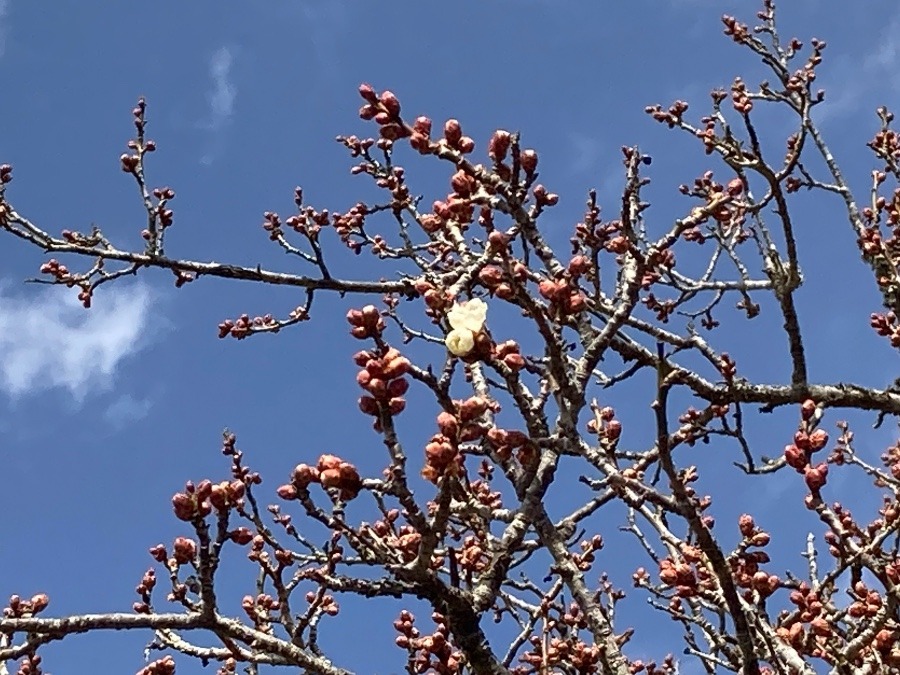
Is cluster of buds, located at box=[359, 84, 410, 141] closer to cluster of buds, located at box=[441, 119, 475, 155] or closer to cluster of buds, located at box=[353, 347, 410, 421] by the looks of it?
cluster of buds, located at box=[441, 119, 475, 155]

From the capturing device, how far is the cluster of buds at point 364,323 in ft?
7.21

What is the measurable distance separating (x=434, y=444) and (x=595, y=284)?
189cm

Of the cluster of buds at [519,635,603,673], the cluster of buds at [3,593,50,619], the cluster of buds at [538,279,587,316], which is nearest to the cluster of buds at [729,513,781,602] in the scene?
the cluster of buds at [519,635,603,673]

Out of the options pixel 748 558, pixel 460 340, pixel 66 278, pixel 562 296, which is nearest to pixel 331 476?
pixel 460 340

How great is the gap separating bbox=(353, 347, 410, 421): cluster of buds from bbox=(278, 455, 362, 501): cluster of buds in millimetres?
158

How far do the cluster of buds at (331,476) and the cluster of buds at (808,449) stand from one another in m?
1.30

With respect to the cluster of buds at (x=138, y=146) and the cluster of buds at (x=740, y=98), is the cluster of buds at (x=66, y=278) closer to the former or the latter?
the cluster of buds at (x=138, y=146)

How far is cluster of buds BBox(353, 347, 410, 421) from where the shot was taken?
214cm

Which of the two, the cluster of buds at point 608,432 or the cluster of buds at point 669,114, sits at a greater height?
the cluster of buds at point 669,114

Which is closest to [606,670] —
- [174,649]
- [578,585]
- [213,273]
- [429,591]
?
[578,585]

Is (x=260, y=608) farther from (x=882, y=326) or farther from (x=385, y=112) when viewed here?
(x=882, y=326)

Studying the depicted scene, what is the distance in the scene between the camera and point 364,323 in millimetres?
2215

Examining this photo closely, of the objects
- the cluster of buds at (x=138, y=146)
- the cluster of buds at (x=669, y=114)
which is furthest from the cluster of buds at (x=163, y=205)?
the cluster of buds at (x=669, y=114)

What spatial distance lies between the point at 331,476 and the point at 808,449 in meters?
1.42
